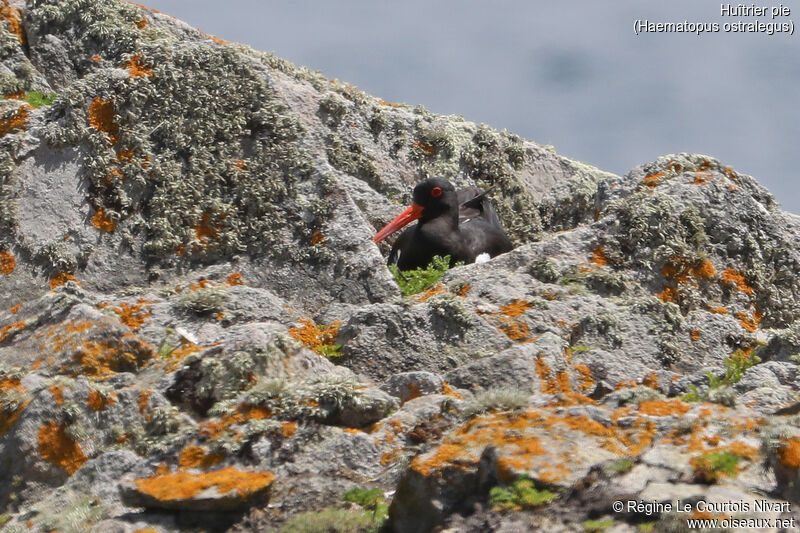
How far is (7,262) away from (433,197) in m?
5.97

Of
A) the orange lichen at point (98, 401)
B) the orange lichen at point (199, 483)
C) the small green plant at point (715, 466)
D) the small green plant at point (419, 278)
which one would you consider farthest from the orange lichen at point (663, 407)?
the small green plant at point (419, 278)

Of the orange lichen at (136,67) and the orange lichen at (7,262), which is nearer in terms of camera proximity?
the orange lichen at (7,262)

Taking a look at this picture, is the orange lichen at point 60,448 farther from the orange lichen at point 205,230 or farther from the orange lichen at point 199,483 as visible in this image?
the orange lichen at point 205,230

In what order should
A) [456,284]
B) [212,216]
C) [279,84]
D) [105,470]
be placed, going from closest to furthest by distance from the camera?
[105,470] < [456,284] < [212,216] < [279,84]

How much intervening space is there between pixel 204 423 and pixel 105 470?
0.75m

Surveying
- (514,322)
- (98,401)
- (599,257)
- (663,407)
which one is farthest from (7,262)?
(663,407)

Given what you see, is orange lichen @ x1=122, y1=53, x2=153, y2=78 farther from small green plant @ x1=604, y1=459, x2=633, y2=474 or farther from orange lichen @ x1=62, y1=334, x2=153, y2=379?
small green plant @ x1=604, y1=459, x2=633, y2=474

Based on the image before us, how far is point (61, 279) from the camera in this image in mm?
10320

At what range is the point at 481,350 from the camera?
29.5 ft

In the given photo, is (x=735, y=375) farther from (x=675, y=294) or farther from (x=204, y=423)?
(x=204, y=423)

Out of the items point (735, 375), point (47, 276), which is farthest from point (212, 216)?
point (735, 375)

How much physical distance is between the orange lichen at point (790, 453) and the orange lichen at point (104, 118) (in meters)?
8.44

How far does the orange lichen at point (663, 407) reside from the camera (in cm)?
619

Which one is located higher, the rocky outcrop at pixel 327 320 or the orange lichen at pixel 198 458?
the rocky outcrop at pixel 327 320
